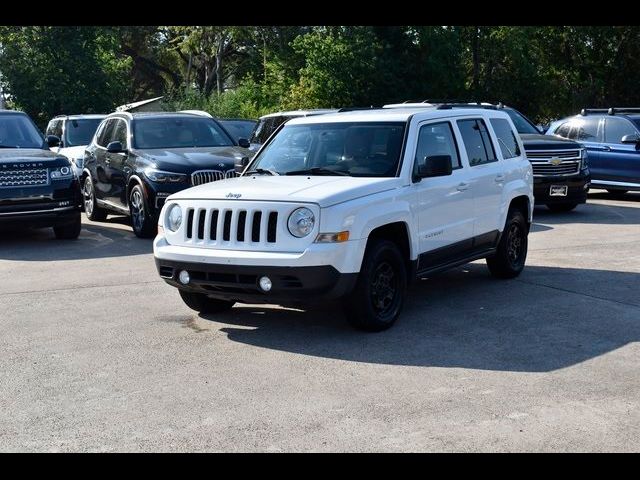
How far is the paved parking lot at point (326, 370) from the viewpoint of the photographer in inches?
211

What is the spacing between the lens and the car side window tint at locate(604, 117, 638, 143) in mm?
18828

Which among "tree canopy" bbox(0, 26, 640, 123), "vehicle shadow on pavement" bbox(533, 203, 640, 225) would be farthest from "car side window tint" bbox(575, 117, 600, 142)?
"tree canopy" bbox(0, 26, 640, 123)

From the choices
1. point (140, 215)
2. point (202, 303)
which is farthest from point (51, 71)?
point (202, 303)

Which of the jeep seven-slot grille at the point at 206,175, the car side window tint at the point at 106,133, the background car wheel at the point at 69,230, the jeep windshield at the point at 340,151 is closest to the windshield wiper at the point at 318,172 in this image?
the jeep windshield at the point at 340,151

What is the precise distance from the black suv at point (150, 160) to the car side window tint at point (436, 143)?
4156 millimetres

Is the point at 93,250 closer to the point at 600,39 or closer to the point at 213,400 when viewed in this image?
the point at 213,400

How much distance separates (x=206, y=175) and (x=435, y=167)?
229 inches

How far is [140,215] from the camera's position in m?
13.8

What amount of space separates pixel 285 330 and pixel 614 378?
272 centimetres

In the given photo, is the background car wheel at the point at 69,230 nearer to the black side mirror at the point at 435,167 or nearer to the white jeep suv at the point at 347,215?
the white jeep suv at the point at 347,215

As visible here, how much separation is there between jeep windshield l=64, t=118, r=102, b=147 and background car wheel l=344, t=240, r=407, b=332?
47.5ft

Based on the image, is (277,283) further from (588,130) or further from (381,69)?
(381,69)

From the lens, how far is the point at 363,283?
7.48m
